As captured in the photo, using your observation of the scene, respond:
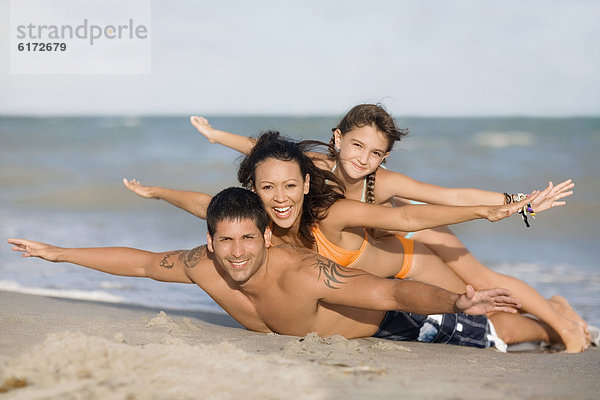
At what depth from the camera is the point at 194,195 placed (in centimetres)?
488

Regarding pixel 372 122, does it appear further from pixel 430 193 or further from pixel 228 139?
pixel 228 139

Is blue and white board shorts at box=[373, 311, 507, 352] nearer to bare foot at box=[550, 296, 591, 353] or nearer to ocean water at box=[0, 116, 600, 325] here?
bare foot at box=[550, 296, 591, 353]

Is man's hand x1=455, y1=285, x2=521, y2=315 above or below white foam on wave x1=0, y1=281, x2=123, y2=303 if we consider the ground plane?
above

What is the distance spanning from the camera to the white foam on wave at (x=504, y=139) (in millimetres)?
19891

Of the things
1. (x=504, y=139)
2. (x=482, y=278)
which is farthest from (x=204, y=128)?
(x=504, y=139)

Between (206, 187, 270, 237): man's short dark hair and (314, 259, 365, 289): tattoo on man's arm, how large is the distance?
1.43 ft

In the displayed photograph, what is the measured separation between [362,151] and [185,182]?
10.2 meters

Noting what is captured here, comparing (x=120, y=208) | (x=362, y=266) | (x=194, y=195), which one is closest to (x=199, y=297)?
(x=194, y=195)

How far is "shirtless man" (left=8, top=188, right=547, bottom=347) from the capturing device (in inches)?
138

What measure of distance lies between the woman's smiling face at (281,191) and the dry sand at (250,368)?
0.78 m

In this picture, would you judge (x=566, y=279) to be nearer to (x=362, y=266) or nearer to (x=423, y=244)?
(x=423, y=244)

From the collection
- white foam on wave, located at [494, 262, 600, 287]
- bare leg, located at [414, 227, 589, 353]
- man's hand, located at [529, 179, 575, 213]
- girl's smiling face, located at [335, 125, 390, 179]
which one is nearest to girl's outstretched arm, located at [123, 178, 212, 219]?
girl's smiling face, located at [335, 125, 390, 179]

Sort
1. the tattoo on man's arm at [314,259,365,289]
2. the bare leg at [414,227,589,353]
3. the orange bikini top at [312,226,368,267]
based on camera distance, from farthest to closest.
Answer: the bare leg at [414,227,589,353]
the orange bikini top at [312,226,368,267]
the tattoo on man's arm at [314,259,365,289]

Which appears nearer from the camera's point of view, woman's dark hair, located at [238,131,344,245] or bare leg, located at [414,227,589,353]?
woman's dark hair, located at [238,131,344,245]
